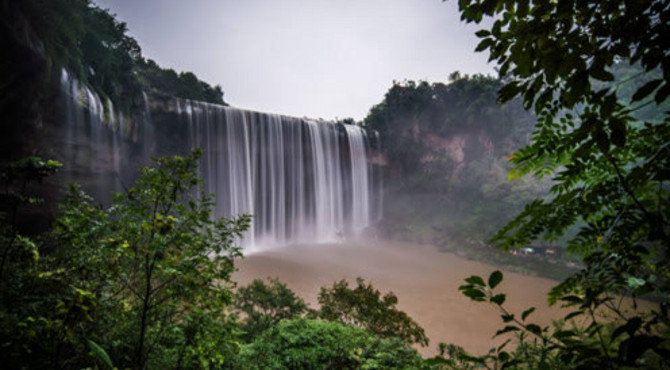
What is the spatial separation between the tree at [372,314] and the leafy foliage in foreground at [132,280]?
311 centimetres

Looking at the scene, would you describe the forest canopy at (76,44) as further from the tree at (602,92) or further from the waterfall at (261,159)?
the tree at (602,92)

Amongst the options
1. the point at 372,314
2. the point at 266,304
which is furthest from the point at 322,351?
the point at 266,304

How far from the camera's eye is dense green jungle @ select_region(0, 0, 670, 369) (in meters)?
0.88

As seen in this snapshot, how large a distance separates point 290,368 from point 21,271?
2697 millimetres

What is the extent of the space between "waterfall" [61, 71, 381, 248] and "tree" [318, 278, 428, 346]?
10094mm

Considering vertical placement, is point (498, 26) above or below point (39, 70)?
below

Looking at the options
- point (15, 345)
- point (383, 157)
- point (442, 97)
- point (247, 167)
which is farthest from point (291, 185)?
point (15, 345)

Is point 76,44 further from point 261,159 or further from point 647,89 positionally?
point 647,89

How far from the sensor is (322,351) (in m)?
3.34

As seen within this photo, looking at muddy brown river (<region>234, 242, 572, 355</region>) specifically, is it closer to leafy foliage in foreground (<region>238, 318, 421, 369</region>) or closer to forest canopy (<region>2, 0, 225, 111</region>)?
leafy foliage in foreground (<region>238, 318, 421, 369</region>)

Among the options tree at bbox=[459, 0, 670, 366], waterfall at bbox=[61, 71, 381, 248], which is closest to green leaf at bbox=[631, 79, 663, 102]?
tree at bbox=[459, 0, 670, 366]

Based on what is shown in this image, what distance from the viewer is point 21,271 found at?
8.31ft

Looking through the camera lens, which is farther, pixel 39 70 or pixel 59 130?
pixel 59 130

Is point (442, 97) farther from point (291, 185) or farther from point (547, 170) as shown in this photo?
point (547, 170)
